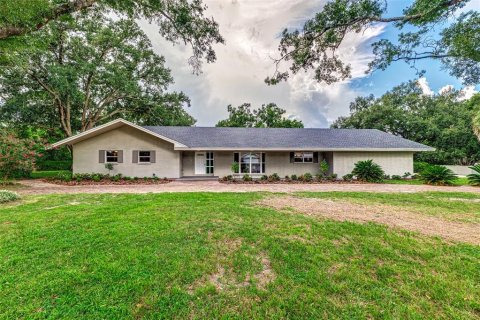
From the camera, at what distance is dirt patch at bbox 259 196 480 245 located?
450 centimetres

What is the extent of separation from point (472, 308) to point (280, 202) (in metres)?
4.75

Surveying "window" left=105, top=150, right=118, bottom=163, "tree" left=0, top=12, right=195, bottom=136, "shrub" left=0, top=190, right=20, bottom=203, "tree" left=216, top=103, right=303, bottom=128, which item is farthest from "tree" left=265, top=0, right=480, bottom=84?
"tree" left=216, top=103, right=303, bottom=128

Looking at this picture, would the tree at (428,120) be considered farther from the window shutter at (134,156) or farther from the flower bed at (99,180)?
the window shutter at (134,156)

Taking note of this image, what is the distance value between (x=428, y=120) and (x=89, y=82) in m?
39.2

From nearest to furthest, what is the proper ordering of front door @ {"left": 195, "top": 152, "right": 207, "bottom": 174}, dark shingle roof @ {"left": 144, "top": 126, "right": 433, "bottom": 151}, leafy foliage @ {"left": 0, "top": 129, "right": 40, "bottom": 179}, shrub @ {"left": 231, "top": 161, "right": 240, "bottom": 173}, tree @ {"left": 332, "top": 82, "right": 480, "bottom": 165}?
leafy foliage @ {"left": 0, "top": 129, "right": 40, "bottom": 179} < shrub @ {"left": 231, "top": 161, "right": 240, "bottom": 173} < dark shingle roof @ {"left": 144, "top": 126, "right": 433, "bottom": 151} < front door @ {"left": 195, "top": 152, "right": 207, "bottom": 174} < tree @ {"left": 332, "top": 82, "right": 480, "bottom": 165}

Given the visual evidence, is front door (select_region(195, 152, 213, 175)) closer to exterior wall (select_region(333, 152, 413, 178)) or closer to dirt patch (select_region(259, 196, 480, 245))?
dirt patch (select_region(259, 196, 480, 245))

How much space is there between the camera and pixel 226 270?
9.85 feet

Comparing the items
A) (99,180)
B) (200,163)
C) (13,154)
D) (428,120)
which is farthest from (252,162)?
(428,120)

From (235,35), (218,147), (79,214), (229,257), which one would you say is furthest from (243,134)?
(229,257)

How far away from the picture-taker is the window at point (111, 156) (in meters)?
13.8

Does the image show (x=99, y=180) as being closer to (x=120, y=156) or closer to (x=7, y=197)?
(x=120, y=156)

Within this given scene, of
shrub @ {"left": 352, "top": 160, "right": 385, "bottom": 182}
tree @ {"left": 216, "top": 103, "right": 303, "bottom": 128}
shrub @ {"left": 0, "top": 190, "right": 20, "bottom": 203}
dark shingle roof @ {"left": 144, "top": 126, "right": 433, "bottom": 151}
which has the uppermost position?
tree @ {"left": 216, "top": 103, "right": 303, "bottom": 128}

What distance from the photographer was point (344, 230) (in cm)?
435

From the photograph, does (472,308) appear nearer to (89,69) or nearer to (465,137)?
(89,69)
